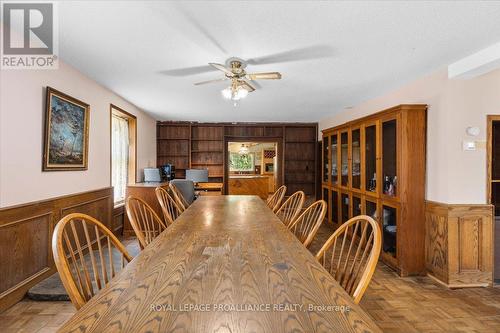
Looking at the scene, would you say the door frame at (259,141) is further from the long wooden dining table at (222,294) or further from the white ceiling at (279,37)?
the long wooden dining table at (222,294)

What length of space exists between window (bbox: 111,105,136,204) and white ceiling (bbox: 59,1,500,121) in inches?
42.6

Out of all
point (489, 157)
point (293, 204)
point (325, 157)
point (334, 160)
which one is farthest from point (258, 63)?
point (325, 157)

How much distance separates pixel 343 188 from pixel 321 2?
3331 millimetres

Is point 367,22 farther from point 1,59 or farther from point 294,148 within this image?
point 294,148

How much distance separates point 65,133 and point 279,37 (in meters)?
2.46

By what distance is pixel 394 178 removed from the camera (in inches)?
129

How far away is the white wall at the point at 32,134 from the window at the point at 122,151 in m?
0.84

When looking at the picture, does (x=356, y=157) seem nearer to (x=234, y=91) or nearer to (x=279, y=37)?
(x=234, y=91)

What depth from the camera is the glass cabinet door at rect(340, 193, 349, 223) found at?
450 centimetres

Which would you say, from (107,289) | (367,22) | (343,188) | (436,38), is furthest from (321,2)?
(343,188)

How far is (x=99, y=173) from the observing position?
379 cm

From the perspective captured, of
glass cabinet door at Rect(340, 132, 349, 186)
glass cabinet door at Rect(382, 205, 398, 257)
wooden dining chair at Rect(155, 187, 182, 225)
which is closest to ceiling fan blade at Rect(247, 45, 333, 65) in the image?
wooden dining chair at Rect(155, 187, 182, 225)

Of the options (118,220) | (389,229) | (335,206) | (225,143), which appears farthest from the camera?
(225,143)

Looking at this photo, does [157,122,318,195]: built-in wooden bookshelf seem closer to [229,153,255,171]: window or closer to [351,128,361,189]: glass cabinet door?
[351,128,361,189]: glass cabinet door
